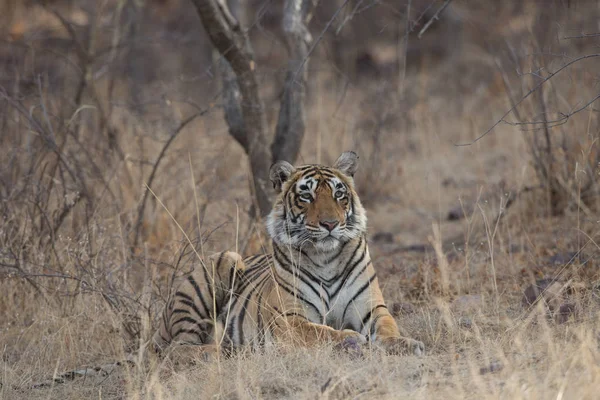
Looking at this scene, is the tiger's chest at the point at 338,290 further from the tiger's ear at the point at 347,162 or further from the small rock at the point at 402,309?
the small rock at the point at 402,309

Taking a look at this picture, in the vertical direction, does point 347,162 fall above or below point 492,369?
above

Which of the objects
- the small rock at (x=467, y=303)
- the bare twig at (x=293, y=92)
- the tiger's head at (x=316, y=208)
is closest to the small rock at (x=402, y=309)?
the small rock at (x=467, y=303)

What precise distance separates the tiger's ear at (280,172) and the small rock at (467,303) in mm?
1453

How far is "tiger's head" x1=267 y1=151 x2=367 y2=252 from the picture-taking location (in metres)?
5.47

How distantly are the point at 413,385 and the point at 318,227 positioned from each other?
53.2 inches

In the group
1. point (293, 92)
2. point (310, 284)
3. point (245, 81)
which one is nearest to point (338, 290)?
point (310, 284)

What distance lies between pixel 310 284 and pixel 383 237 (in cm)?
348

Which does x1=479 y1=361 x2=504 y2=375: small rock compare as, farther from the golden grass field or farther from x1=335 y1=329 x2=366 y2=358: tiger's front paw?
x1=335 y1=329 x2=366 y2=358: tiger's front paw

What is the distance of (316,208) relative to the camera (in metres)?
5.51

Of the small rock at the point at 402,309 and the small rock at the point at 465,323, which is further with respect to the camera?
the small rock at the point at 402,309

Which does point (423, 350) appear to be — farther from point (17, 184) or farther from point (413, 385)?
point (17, 184)

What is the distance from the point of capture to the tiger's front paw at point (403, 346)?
5.04 m

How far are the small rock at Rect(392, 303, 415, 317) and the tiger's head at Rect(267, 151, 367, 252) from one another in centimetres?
89

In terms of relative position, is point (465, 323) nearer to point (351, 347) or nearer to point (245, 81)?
point (351, 347)
